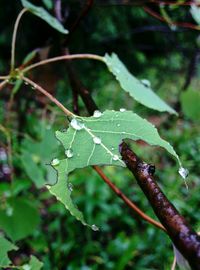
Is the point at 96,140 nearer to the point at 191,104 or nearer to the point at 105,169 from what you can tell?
the point at 191,104

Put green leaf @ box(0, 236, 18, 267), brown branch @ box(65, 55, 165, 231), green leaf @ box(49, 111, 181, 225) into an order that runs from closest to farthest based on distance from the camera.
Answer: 1. green leaf @ box(49, 111, 181, 225)
2. green leaf @ box(0, 236, 18, 267)
3. brown branch @ box(65, 55, 165, 231)

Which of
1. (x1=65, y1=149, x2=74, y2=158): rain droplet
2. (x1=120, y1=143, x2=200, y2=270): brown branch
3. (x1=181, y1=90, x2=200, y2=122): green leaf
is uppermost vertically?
(x1=181, y1=90, x2=200, y2=122): green leaf

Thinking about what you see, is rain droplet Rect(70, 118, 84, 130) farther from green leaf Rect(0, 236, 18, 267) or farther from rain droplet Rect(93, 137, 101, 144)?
green leaf Rect(0, 236, 18, 267)

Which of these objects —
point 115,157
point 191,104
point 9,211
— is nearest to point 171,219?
point 115,157

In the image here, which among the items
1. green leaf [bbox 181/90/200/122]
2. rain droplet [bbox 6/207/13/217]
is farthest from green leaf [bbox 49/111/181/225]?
green leaf [bbox 181/90/200/122]

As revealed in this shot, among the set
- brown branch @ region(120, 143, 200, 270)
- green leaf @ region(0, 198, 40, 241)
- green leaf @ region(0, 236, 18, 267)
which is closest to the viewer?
brown branch @ region(120, 143, 200, 270)

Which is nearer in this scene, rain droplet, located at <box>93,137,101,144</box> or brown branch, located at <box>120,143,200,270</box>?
brown branch, located at <box>120,143,200,270</box>

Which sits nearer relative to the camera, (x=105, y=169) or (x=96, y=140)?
(x=96, y=140)

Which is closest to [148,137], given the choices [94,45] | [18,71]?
[18,71]
